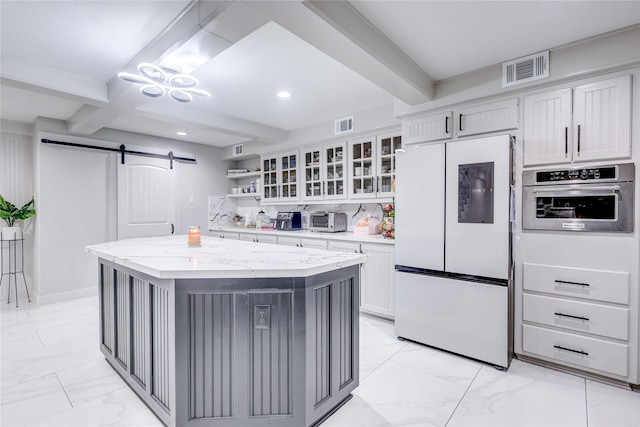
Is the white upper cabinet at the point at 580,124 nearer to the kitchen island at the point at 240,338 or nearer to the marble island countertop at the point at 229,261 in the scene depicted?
the marble island countertop at the point at 229,261

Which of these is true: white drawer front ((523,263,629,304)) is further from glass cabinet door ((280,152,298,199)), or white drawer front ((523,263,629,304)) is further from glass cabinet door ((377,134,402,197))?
glass cabinet door ((280,152,298,199))

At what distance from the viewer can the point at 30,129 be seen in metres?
4.29

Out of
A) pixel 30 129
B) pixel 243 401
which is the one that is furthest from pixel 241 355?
pixel 30 129

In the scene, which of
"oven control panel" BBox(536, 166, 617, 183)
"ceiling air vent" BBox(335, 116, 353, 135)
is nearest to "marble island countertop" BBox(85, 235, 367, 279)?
"oven control panel" BBox(536, 166, 617, 183)

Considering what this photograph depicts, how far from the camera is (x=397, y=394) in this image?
6.88ft

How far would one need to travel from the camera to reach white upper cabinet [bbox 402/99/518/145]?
2.56m

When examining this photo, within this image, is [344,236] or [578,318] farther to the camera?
[344,236]

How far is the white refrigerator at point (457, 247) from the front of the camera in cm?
239

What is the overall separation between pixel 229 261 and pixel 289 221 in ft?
9.96

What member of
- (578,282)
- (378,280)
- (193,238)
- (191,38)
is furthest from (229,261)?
(578,282)

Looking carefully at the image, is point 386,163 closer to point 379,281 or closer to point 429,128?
point 429,128

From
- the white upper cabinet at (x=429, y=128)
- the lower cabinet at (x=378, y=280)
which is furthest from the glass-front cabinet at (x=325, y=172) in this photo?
the white upper cabinet at (x=429, y=128)

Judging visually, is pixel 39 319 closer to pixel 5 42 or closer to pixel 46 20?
pixel 5 42

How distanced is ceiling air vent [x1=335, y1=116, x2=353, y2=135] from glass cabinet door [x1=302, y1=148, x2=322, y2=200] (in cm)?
50
